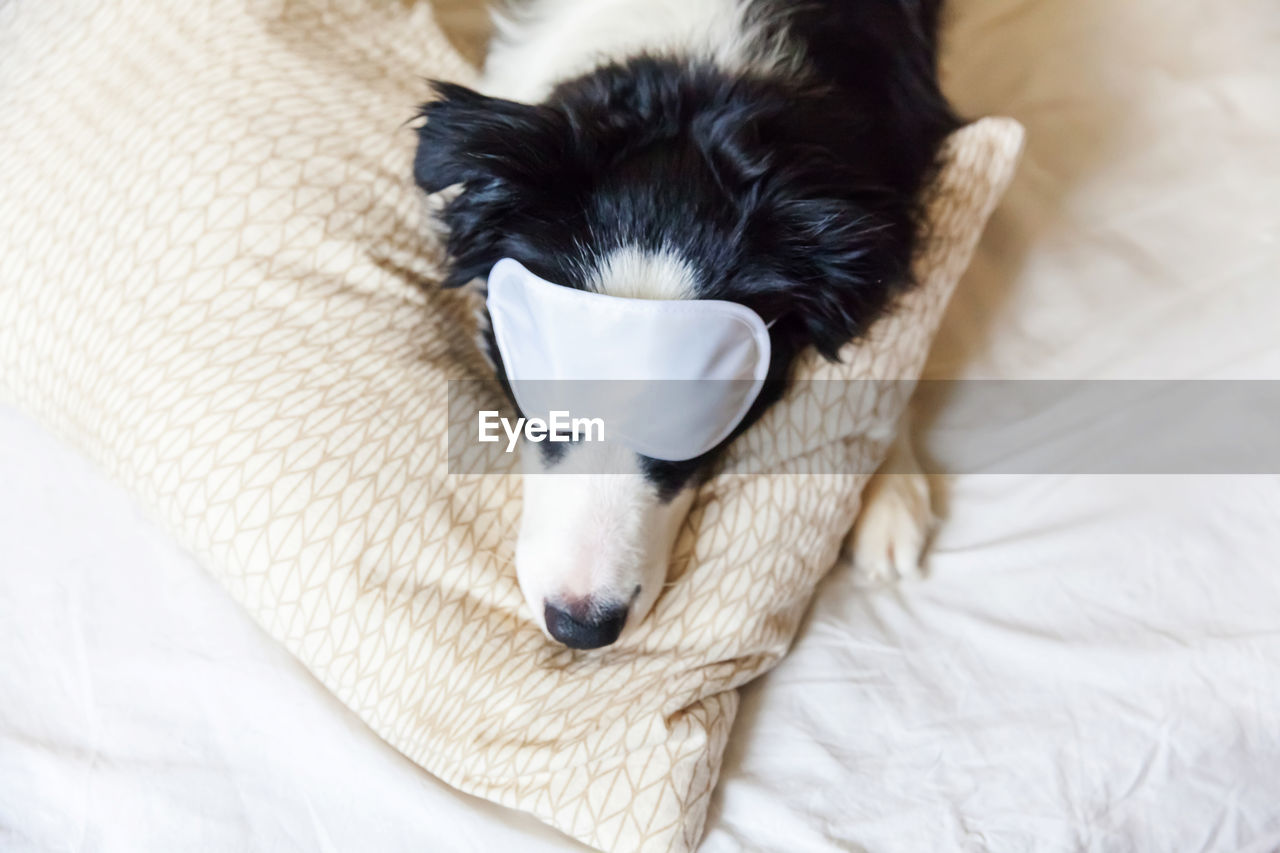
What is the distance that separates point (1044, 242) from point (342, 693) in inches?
67.6

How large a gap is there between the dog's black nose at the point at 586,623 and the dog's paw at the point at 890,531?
0.52m

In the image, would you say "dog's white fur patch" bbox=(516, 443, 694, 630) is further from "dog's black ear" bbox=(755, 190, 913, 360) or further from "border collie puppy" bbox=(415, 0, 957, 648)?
"dog's black ear" bbox=(755, 190, 913, 360)

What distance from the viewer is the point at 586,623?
133 centimetres

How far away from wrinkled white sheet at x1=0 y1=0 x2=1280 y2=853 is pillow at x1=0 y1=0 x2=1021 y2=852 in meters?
0.10

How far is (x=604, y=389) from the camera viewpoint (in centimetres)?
128

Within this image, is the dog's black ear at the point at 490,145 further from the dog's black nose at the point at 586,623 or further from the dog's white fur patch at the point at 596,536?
the dog's black nose at the point at 586,623

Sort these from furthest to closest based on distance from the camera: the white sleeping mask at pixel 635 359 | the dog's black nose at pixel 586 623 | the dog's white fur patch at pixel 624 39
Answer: the dog's white fur patch at pixel 624 39 → the dog's black nose at pixel 586 623 → the white sleeping mask at pixel 635 359

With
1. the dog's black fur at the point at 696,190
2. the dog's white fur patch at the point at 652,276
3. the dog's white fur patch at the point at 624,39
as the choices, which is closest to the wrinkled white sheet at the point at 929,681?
the dog's black fur at the point at 696,190

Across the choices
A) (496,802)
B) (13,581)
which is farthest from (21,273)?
(496,802)

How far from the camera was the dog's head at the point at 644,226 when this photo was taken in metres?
1.28

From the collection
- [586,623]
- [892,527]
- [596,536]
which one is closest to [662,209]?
[596,536]

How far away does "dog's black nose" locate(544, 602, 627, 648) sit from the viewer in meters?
1.32

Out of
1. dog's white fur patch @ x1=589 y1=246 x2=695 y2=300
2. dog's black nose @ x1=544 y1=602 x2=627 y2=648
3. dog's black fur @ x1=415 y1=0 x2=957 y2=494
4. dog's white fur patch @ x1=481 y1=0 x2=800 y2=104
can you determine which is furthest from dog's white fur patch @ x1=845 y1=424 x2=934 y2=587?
dog's white fur patch @ x1=481 y1=0 x2=800 y2=104

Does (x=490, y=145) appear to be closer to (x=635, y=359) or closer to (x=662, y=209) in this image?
(x=662, y=209)
